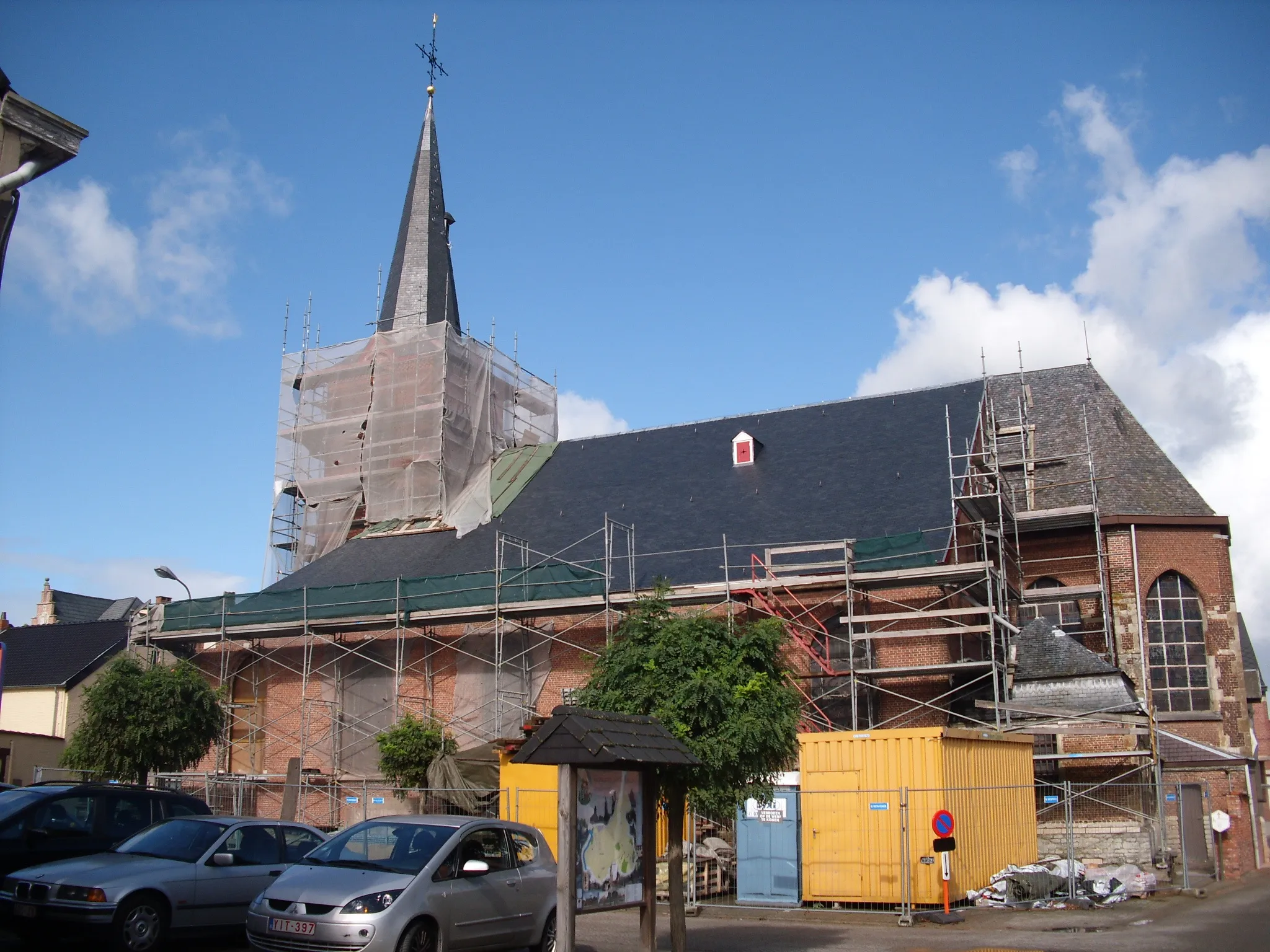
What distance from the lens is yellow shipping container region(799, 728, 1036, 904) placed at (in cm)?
1630

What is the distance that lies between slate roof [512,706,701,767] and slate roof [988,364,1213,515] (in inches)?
807

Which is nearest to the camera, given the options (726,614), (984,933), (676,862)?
(676,862)

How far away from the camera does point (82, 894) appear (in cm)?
1038

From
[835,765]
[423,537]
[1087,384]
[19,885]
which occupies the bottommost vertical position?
[19,885]

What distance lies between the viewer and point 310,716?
28.1m

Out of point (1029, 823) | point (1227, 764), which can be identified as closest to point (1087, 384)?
point (1227, 764)

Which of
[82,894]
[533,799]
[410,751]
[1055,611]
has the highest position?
[1055,611]

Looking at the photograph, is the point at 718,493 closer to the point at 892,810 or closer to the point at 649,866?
the point at 892,810

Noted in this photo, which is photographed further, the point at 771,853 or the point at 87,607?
the point at 87,607

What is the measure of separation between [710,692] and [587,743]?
2.63 meters

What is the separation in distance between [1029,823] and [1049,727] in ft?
7.70

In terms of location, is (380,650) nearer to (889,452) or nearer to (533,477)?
(533,477)

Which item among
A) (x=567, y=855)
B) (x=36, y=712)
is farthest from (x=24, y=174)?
(x=36, y=712)

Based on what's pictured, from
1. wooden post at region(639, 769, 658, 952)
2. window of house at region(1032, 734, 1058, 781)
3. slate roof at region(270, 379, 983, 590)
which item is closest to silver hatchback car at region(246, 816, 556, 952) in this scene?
wooden post at region(639, 769, 658, 952)
